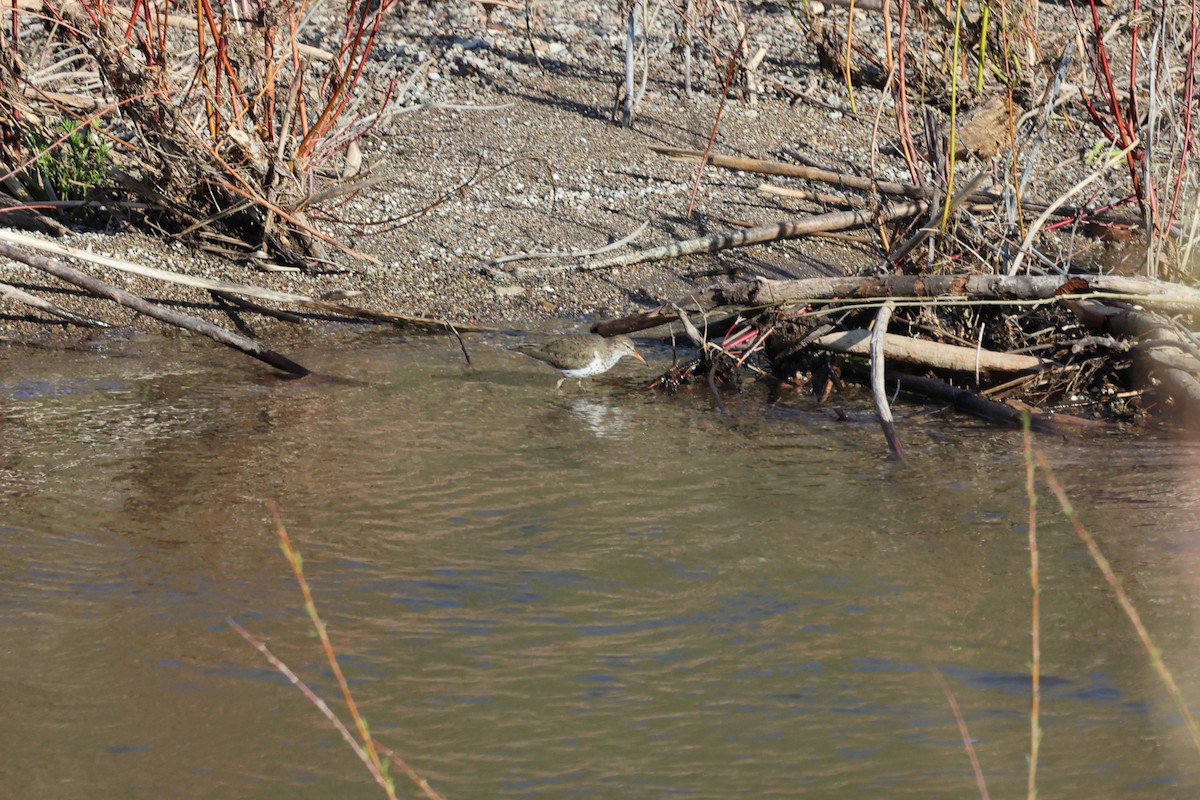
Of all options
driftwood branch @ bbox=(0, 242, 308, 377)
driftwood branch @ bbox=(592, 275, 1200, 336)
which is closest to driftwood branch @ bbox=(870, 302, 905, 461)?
driftwood branch @ bbox=(592, 275, 1200, 336)

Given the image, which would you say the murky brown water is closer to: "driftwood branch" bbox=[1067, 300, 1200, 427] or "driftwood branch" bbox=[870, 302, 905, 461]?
"driftwood branch" bbox=[870, 302, 905, 461]

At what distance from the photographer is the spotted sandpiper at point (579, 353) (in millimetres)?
8164

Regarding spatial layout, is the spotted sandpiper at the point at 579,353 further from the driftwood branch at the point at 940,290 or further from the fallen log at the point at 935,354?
the fallen log at the point at 935,354

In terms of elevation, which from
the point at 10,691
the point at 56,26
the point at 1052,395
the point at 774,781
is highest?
the point at 56,26

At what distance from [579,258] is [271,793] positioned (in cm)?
716

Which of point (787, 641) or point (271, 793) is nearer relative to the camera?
point (271, 793)

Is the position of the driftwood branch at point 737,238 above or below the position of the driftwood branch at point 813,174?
below

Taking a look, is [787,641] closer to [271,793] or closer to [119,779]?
[271,793]

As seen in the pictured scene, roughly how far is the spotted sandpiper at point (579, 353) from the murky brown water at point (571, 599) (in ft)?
1.96

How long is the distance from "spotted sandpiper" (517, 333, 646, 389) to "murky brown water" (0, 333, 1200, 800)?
1.96 feet

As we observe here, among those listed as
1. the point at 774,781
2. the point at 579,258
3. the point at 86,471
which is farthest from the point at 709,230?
the point at 774,781

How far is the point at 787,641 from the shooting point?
15.2ft

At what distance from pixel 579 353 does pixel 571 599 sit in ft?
10.8

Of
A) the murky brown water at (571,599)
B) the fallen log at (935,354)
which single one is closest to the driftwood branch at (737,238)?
the fallen log at (935,354)
